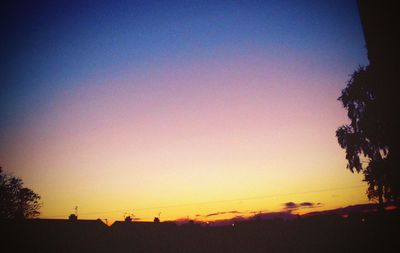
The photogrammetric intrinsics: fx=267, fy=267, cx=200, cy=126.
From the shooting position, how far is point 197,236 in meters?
43.0

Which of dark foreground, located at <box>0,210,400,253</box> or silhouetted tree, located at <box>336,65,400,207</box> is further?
dark foreground, located at <box>0,210,400,253</box>

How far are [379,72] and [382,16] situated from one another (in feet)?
3.12

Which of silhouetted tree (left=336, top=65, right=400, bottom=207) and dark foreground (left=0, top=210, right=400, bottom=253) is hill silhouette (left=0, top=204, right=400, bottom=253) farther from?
silhouetted tree (left=336, top=65, right=400, bottom=207)

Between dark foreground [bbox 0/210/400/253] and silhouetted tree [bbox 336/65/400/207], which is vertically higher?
silhouetted tree [bbox 336/65/400/207]

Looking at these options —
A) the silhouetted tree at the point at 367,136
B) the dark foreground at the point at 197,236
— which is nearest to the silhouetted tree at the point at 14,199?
the dark foreground at the point at 197,236

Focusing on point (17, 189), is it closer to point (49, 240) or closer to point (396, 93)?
point (49, 240)

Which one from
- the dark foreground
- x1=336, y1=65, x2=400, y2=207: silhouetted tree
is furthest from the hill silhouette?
x1=336, y1=65, x2=400, y2=207: silhouetted tree

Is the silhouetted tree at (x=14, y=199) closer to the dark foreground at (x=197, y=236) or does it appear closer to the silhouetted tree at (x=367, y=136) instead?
the dark foreground at (x=197, y=236)

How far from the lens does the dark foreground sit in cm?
2825

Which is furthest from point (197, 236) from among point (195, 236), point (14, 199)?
point (14, 199)

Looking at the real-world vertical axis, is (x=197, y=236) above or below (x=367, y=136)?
below

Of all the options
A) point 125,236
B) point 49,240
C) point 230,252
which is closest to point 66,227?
point 49,240

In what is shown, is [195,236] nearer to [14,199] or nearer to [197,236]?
[197,236]

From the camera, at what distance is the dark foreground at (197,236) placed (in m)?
28.2
